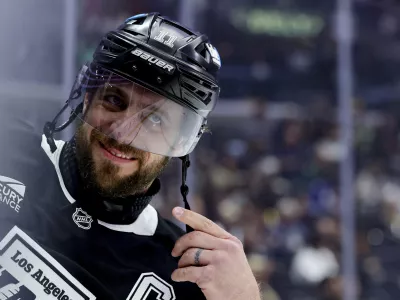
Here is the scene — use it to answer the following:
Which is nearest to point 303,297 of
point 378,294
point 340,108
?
point 378,294

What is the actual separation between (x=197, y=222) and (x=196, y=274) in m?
0.09

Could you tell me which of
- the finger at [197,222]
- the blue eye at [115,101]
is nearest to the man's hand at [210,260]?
the finger at [197,222]

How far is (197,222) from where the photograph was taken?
1.18 metres

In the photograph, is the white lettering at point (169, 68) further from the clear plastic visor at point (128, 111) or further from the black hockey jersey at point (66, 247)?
the black hockey jersey at point (66, 247)

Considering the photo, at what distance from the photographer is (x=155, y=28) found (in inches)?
48.3

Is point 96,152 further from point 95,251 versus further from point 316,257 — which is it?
point 316,257

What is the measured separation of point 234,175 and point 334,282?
3.01 ft

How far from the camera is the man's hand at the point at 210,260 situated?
3.83ft

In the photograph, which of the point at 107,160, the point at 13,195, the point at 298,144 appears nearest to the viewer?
the point at 13,195

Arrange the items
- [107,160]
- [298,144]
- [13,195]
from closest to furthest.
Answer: [13,195]
[107,160]
[298,144]

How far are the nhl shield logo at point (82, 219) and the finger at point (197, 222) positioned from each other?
0.52ft

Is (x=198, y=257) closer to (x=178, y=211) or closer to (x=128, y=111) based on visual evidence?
(x=178, y=211)

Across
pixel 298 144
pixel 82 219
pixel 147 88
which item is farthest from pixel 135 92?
pixel 298 144

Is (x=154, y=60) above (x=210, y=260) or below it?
above
